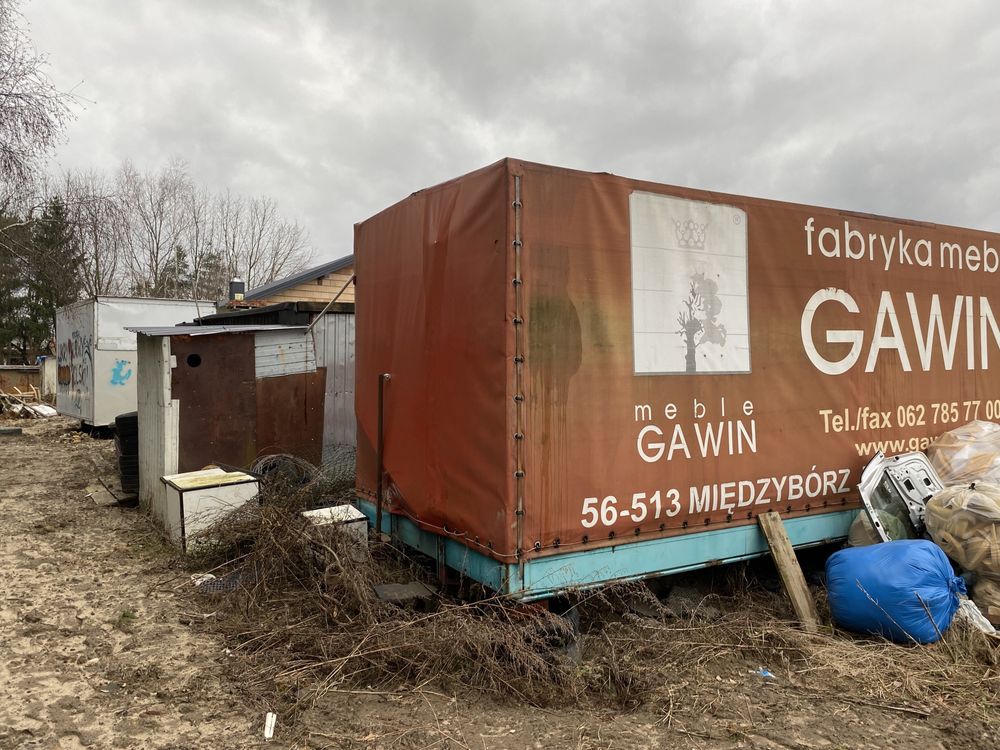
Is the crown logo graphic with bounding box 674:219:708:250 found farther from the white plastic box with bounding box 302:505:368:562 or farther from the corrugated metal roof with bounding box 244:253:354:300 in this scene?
the corrugated metal roof with bounding box 244:253:354:300

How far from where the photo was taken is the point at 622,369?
4098mm

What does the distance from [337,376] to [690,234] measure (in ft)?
17.4

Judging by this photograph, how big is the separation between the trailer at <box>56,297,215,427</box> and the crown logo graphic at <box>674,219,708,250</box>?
11691 millimetres

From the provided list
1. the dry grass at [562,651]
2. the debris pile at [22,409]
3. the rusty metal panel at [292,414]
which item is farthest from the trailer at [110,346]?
the dry grass at [562,651]

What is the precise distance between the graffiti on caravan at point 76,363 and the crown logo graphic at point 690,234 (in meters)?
13.1

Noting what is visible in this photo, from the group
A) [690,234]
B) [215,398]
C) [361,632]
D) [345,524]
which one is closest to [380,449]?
[345,524]

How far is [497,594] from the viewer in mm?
3773

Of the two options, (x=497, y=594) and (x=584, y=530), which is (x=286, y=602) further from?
(x=584, y=530)

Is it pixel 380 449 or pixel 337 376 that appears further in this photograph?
pixel 337 376

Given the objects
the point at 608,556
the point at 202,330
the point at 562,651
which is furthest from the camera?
the point at 202,330

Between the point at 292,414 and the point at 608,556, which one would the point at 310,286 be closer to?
the point at 292,414

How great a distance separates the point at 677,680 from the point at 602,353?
1.86 m

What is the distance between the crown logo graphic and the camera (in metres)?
4.36

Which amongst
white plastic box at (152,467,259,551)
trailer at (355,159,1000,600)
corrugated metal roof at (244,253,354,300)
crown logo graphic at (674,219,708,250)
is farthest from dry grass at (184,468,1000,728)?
corrugated metal roof at (244,253,354,300)
